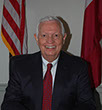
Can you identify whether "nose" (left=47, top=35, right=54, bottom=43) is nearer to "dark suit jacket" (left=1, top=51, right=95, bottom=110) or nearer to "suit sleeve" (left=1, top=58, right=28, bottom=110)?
"dark suit jacket" (left=1, top=51, right=95, bottom=110)

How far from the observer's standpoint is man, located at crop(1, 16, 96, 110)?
4.73ft

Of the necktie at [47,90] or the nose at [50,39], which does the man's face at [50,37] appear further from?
the necktie at [47,90]

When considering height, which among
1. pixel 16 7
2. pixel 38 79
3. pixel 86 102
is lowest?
pixel 86 102

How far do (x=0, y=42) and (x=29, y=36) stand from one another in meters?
0.52

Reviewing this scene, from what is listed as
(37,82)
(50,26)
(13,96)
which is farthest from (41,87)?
(50,26)

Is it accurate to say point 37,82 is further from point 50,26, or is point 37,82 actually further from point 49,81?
point 50,26

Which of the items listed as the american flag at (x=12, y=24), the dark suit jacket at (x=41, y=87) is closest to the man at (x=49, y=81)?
the dark suit jacket at (x=41, y=87)

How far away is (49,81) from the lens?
4.84 ft

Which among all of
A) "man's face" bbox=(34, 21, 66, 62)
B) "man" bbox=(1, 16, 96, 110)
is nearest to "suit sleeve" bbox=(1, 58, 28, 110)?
"man" bbox=(1, 16, 96, 110)

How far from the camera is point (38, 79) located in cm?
149

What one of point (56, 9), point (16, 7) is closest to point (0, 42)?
point (16, 7)

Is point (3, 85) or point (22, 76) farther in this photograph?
point (3, 85)

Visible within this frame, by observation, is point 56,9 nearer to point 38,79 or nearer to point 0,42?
point 0,42

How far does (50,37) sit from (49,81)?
0.41 m
